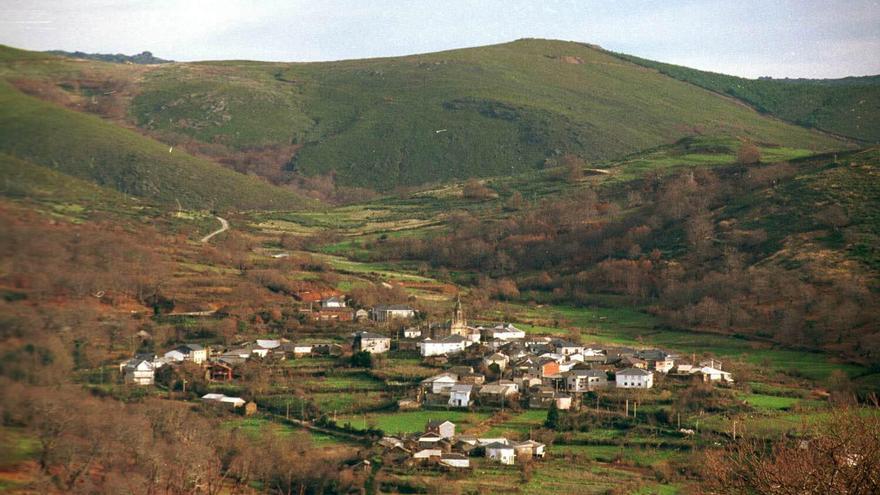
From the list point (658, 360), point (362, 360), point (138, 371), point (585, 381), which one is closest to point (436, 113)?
point (658, 360)

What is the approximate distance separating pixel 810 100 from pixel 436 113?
57.2 meters

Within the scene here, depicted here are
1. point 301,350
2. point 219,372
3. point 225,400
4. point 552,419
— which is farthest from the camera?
point 301,350

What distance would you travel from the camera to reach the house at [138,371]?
141 feet

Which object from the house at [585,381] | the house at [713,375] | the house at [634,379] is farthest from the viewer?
the house at [713,375]

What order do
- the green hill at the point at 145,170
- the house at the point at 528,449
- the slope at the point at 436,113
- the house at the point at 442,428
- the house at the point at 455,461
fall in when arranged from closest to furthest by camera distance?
the house at the point at 455,461 < the house at the point at 528,449 < the house at the point at 442,428 < the green hill at the point at 145,170 < the slope at the point at 436,113

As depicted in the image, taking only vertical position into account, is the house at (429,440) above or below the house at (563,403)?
below

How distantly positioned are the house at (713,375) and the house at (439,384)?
31.5 feet

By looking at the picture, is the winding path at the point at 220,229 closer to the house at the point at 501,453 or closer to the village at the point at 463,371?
the village at the point at 463,371

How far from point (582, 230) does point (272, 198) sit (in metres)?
36.2

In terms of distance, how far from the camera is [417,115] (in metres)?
157

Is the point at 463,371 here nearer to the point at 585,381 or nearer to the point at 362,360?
the point at 362,360

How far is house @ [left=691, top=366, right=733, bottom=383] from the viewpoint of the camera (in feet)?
163

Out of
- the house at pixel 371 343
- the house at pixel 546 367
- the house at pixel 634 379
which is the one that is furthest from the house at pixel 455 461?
the house at pixel 371 343

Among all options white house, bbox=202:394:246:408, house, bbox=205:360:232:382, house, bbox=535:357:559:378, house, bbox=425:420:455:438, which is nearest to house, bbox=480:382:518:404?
house, bbox=535:357:559:378
